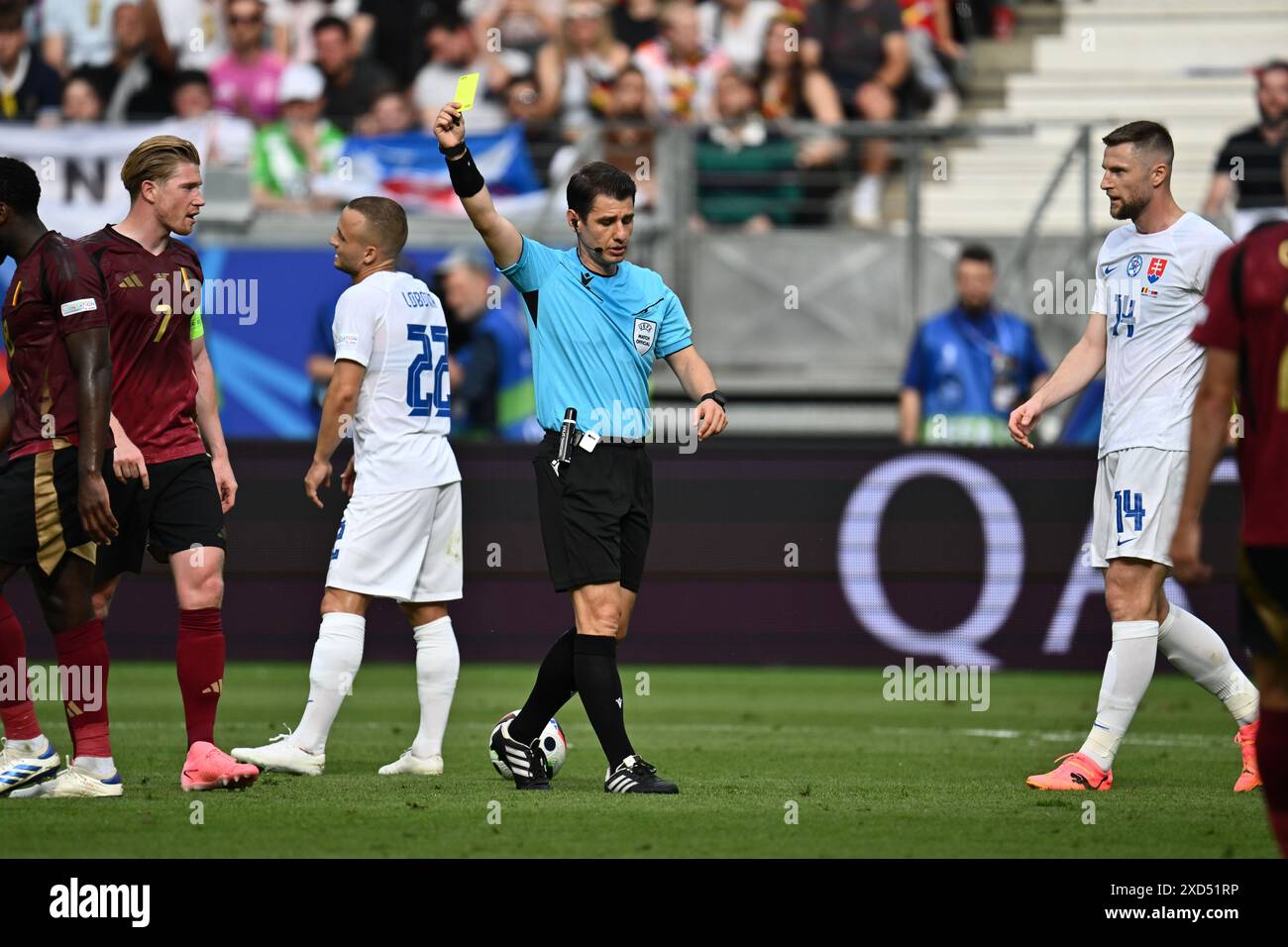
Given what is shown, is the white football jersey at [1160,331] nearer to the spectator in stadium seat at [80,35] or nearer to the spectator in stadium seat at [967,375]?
the spectator in stadium seat at [967,375]

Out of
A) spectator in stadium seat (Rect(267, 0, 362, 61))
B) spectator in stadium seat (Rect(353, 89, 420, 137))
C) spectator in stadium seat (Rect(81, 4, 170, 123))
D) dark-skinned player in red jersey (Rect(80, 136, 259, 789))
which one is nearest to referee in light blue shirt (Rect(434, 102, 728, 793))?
dark-skinned player in red jersey (Rect(80, 136, 259, 789))

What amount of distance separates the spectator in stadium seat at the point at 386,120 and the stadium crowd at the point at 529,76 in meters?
0.02

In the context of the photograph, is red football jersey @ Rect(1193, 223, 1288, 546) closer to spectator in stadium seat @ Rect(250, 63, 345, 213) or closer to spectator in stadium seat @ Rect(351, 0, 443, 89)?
spectator in stadium seat @ Rect(250, 63, 345, 213)

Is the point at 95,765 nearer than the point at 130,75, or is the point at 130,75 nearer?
the point at 95,765

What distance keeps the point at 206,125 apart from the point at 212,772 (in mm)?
10650

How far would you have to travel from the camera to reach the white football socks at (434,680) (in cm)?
871

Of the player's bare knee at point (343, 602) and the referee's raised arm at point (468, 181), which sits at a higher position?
the referee's raised arm at point (468, 181)

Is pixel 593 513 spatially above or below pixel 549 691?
above

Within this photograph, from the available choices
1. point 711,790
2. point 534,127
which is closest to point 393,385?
point 711,790

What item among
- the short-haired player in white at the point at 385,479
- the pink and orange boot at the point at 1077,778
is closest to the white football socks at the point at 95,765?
the short-haired player in white at the point at 385,479

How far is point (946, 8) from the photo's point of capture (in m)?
19.7

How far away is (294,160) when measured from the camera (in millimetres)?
17344

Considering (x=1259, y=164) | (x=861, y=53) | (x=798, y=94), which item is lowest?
(x=1259, y=164)

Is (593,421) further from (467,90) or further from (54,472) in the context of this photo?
(54,472)
